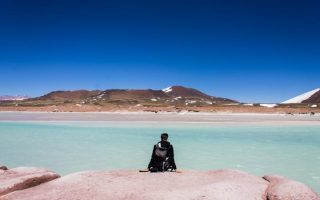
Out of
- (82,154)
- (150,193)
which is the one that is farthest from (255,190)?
(82,154)

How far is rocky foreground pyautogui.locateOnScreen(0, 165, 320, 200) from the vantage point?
408 inches

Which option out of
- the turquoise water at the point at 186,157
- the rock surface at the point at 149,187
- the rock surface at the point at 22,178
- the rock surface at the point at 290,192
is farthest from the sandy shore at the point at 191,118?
the rock surface at the point at 290,192

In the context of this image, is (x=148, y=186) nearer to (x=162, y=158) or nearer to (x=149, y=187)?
(x=149, y=187)

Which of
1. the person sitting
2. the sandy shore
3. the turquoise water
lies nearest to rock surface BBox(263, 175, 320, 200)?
the person sitting

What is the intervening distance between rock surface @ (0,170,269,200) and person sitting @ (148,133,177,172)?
71 centimetres

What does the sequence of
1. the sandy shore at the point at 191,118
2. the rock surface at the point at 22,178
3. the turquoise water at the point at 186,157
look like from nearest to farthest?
1. the rock surface at the point at 22,178
2. the turquoise water at the point at 186,157
3. the sandy shore at the point at 191,118

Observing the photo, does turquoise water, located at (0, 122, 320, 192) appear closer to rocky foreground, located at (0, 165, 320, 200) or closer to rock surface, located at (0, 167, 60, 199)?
rocky foreground, located at (0, 165, 320, 200)

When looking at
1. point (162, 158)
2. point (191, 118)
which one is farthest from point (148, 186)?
point (191, 118)

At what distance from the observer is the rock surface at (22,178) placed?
11.2 metres

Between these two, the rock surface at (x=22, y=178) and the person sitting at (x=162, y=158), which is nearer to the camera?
the rock surface at (x=22, y=178)

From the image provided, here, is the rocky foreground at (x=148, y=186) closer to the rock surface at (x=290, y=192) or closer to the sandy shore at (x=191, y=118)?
the rock surface at (x=290, y=192)

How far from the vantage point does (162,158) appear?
1411 cm

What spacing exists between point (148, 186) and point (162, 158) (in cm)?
266

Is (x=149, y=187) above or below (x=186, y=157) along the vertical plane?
above
